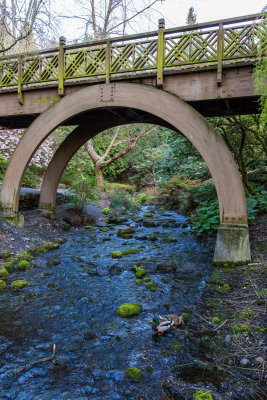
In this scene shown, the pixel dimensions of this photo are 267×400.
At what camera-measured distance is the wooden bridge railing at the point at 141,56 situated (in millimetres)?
5723

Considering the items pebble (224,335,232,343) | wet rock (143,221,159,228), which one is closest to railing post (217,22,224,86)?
pebble (224,335,232,343)

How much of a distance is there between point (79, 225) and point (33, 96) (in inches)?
203

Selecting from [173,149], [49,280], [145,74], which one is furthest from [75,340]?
[173,149]

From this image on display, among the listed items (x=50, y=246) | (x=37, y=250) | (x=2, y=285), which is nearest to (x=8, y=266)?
(x=2, y=285)

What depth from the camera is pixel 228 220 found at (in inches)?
230

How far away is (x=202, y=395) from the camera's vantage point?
7.50ft

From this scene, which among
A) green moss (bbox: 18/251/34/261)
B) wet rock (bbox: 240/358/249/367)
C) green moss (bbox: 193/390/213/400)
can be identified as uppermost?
green moss (bbox: 18/251/34/261)

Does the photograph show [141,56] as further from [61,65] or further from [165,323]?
[165,323]

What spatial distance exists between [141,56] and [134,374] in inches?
262

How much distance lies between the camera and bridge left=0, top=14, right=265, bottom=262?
227 inches

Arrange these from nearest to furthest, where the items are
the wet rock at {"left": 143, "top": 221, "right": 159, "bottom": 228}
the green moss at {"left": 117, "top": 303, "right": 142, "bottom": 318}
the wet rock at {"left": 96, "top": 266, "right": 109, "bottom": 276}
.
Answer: the green moss at {"left": 117, "top": 303, "right": 142, "bottom": 318} < the wet rock at {"left": 96, "top": 266, "right": 109, "bottom": 276} < the wet rock at {"left": 143, "top": 221, "right": 159, "bottom": 228}

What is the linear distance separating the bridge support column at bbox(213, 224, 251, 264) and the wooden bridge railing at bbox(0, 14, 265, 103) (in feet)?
10.7

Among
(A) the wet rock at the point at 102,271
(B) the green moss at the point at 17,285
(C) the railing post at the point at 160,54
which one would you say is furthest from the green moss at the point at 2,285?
(C) the railing post at the point at 160,54

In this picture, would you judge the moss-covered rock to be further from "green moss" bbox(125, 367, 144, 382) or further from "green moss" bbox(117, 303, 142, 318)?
"green moss" bbox(125, 367, 144, 382)
